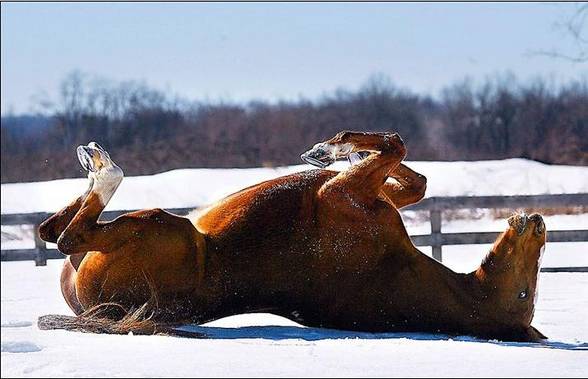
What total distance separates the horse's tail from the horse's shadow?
4.1 inches

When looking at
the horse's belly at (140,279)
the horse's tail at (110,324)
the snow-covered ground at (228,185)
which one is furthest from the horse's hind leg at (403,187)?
the snow-covered ground at (228,185)

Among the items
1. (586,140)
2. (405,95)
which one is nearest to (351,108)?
(405,95)

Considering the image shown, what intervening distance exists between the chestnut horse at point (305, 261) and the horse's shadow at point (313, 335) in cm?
9

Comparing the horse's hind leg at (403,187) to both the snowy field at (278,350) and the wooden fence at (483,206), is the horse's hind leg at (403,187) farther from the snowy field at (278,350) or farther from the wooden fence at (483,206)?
the wooden fence at (483,206)

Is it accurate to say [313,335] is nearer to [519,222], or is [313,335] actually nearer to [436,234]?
[519,222]

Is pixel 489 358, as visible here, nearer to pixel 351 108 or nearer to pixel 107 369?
pixel 107 369

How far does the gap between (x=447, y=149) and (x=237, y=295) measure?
112 feet

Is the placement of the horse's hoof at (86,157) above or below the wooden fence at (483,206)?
above

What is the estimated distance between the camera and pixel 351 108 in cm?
4294

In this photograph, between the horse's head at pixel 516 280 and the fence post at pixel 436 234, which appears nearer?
the horse's head at pixel 516 280

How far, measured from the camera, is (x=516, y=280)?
16.7ft

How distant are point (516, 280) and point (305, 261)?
3.52 feet

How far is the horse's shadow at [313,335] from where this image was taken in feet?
15.3

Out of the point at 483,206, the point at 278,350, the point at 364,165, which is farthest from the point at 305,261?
the point at 483,206
